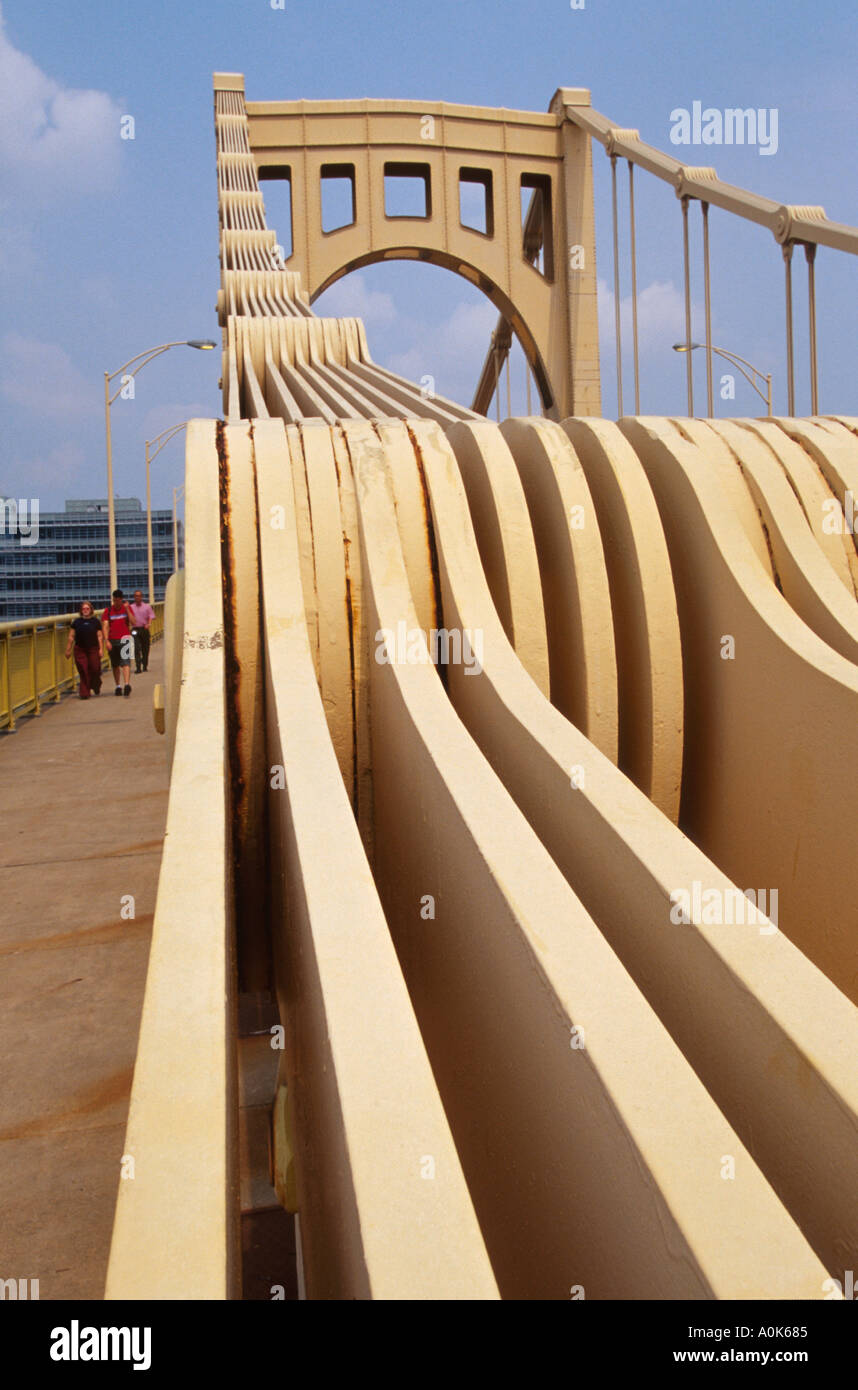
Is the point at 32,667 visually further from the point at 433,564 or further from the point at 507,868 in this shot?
the point at 507,868

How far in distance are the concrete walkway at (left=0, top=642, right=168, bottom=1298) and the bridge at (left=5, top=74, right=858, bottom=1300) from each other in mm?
389

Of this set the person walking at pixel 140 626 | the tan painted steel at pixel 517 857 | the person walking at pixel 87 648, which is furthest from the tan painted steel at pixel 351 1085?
the person walking at pixel 140 626

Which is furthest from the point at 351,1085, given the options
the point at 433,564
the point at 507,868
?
the point at 433,564

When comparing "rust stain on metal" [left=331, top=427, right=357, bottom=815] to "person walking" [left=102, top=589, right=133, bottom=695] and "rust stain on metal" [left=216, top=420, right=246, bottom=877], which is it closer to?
"rust stain on metal" [left=216, top=420, right=246, bottom=877]

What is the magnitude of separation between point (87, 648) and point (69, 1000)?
8.96m

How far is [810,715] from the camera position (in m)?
2.24

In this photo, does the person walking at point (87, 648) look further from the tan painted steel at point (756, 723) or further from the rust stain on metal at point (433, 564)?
the tan painted steel at point (756, 723)

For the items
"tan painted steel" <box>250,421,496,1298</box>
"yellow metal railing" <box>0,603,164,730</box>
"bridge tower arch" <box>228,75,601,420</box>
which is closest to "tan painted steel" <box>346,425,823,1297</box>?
"tan painted steel" <box>250,421,496,1298</box>

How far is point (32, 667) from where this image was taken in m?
10.6

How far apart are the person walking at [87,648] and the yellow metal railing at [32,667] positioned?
0.28 m

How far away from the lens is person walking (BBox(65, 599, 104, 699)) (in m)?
11.6

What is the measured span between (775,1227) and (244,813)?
1788mm

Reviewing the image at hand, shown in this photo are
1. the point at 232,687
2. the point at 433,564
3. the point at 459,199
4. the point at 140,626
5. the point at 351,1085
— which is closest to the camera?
the point at 351,1085

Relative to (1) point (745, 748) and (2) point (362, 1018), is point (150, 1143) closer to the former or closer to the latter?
(2) point (362, 1018)
